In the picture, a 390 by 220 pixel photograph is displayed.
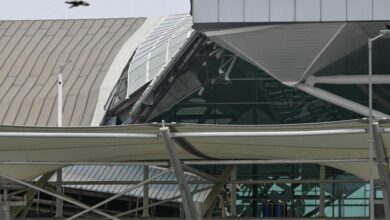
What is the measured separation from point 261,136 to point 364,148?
10.7ft

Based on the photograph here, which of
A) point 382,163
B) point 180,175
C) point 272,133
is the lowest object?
point 180,175

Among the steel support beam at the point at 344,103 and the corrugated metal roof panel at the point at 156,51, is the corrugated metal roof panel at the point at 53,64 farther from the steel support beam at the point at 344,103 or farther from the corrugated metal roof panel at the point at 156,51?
the steel support beam at the point at 344,103

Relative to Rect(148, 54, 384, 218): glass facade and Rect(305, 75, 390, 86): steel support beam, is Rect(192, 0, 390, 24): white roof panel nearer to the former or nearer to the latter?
Rect(305, 75, 390, 86): steel support beam

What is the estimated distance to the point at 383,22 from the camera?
131 feet

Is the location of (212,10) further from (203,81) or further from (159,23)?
(159,23)

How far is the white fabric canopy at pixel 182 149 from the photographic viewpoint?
32656mm

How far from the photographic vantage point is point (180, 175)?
34219 millimetres

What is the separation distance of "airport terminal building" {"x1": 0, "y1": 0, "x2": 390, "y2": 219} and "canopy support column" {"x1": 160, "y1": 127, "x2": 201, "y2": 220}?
48mm

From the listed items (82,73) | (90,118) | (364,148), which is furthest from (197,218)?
(82,73)

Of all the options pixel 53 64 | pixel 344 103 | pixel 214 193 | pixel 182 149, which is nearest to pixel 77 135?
pixel 182 149

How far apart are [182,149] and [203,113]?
51.1ft

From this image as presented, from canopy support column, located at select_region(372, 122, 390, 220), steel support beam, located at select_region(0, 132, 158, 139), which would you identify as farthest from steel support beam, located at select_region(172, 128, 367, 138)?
steel support beam, located at select_region(0, 132, 158, 139)

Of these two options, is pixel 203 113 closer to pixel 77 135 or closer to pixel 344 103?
pixel 344 103

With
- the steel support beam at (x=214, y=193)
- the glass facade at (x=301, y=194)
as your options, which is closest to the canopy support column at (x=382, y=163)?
the steel support beam at (x=214, y=193)
